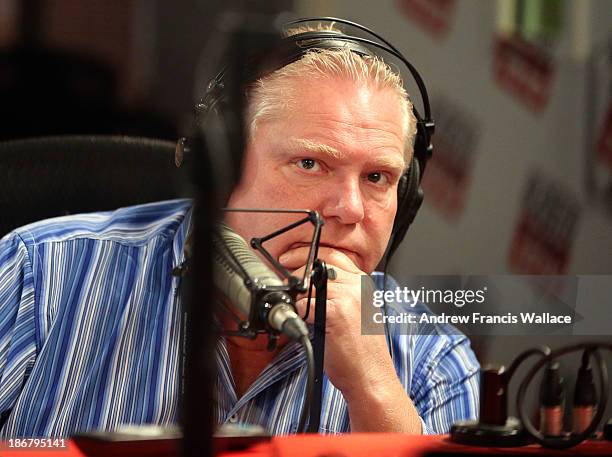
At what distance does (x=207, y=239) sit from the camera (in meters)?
0.47

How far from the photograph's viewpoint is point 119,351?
1.07 meters

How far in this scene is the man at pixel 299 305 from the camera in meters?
1.01

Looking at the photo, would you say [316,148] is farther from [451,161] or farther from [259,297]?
[451,161]

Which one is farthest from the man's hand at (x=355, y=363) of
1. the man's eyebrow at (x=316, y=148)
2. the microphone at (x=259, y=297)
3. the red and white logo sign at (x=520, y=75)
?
the red and white logo sign at (x=520, y=75)

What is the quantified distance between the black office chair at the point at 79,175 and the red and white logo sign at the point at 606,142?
67 cm

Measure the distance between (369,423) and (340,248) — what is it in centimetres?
20

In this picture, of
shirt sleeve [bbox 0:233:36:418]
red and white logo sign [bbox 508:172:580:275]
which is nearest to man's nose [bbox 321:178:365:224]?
red and white logo sign [bbox 508:172:580:275]

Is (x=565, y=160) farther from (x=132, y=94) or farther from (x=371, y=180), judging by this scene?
(x=132, y=94)

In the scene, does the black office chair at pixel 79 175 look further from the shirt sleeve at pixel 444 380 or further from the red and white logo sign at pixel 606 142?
the red and white logo sign at pixel 606 142

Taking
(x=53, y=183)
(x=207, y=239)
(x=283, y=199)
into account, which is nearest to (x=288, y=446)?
(x=207, y=239)

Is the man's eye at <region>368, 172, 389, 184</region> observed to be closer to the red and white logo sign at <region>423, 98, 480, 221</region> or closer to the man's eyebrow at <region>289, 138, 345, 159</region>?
the man's eyebrow at <region>289, 138, 345, 159</region>

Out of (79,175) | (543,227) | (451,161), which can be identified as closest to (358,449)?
(79,175)

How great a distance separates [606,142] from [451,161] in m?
0.28

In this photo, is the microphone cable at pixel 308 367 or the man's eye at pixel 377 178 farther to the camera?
the man's eye at pixel 377 178
